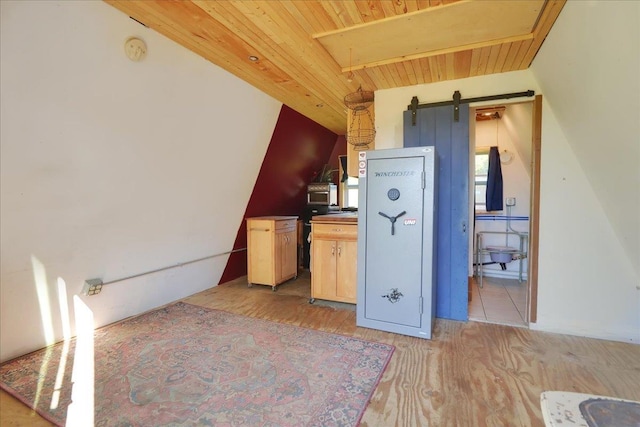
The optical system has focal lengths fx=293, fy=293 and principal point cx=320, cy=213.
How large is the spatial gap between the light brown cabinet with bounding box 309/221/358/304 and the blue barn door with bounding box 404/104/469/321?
2.84 ft

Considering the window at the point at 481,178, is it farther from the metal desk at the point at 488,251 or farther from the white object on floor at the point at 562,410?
the white object on floor at the point at 562,410

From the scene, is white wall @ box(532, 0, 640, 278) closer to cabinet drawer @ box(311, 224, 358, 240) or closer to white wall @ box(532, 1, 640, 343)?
white wall @ box(532, 1, 640, 343)

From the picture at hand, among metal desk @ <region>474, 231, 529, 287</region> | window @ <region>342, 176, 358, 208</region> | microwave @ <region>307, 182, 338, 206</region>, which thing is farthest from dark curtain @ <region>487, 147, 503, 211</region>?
microwave @ <region>307, 182, 338, 206</region>

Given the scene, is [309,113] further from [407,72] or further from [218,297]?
[218,297]

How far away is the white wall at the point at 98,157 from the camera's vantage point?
1858 mm

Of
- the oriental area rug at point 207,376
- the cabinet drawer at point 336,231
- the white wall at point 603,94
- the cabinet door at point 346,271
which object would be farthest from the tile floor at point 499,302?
the cabinet drawer at point 336,231

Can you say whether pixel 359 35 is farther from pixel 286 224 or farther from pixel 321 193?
pixel 321 193

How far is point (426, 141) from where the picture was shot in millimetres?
2984

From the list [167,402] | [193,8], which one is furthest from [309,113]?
[167,402]

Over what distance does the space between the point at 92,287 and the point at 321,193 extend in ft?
11.3

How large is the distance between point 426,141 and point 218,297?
116 inches

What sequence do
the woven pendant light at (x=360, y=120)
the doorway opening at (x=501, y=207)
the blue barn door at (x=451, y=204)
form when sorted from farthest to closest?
the doorway opening at (x=501, y=207)
the woven pendant light at (x=360, y=120)
the blue barn door at (x=451, y=204)

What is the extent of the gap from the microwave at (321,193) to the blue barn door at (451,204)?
232cm

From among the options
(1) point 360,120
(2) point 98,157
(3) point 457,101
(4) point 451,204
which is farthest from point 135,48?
(4) point 451,204
